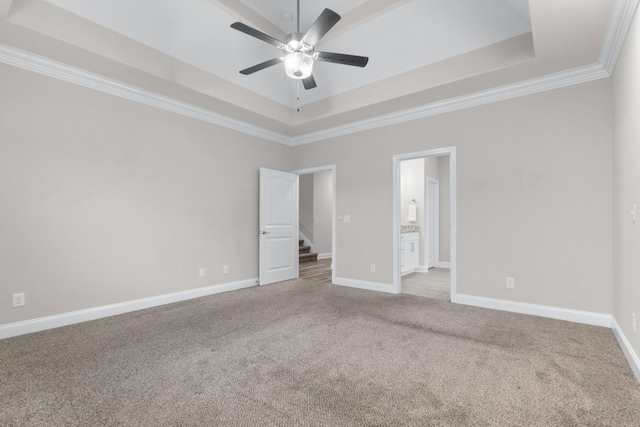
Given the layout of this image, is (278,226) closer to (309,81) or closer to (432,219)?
(309,81)

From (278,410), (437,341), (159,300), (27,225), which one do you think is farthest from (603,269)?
(27,225)

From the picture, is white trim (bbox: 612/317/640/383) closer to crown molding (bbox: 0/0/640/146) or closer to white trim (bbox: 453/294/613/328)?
white trim (bbox: 453/294/613/328)

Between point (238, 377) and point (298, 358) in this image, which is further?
point (298, 358)

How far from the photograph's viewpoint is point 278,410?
1.70 meters

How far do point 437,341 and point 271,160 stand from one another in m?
4.05

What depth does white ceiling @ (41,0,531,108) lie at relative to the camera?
304cm

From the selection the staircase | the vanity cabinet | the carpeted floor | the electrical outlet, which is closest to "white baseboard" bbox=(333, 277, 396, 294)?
the carpeted floor

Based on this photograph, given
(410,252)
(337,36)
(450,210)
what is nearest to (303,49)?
(337,36)

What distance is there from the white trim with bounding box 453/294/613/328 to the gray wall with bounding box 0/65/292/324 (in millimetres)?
3517

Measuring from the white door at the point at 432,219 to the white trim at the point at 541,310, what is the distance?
3.23m

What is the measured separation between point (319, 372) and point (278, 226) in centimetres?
348

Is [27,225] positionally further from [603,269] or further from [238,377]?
[603,269]

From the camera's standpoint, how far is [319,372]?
2.14 meters

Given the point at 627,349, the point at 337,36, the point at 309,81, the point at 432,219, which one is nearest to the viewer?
the point at 627,349
